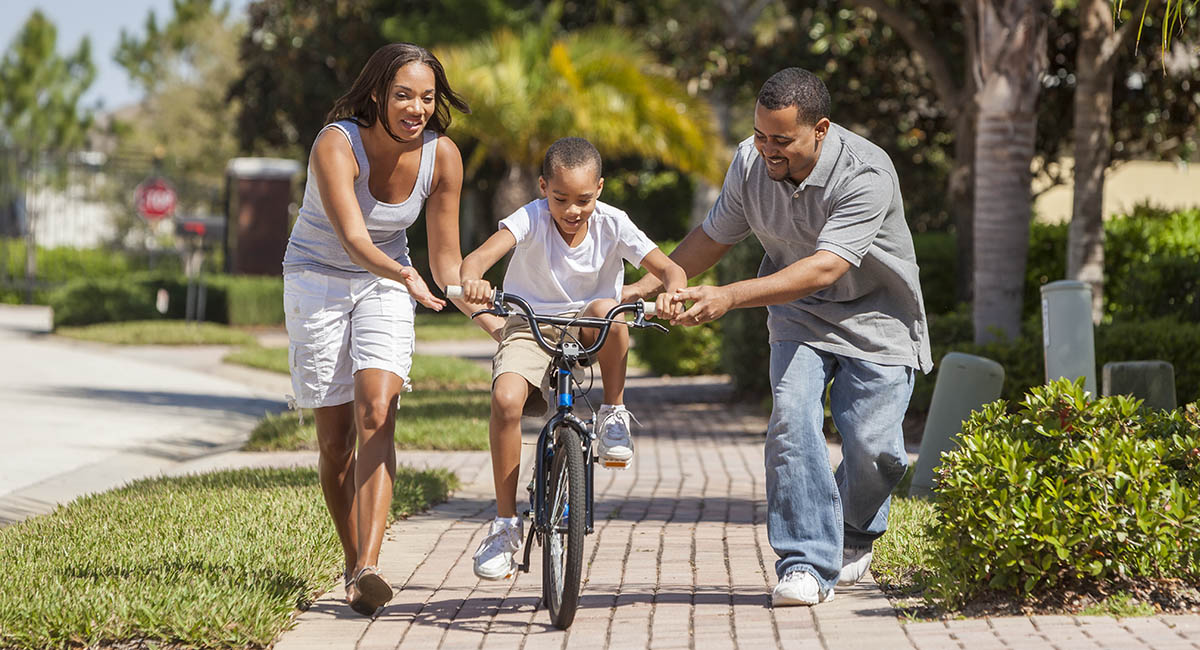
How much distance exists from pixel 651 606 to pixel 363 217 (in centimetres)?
165

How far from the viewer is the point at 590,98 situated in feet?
74.2

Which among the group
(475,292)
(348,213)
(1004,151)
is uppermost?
(1004,151)

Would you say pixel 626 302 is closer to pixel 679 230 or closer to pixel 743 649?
pixel 743 649

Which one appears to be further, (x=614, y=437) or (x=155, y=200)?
(x=155, y=200)

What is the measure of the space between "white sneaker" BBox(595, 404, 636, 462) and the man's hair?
1.12 meters

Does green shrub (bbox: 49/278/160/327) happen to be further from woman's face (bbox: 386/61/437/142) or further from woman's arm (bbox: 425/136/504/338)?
woman's face (bbox: 386/61/437/142)

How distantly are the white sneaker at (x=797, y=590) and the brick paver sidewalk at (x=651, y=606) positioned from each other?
4 cm

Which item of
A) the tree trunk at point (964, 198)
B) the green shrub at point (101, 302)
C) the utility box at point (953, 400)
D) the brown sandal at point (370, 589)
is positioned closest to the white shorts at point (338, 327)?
the brown sandal at point (370, 589)

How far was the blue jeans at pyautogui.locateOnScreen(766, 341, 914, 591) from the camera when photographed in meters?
4.91

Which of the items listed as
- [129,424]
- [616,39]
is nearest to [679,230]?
[616,39]

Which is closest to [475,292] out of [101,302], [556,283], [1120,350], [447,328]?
[556,283]

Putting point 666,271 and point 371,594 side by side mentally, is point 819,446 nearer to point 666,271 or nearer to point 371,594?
point 666,271

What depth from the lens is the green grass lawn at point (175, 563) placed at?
4418 mm

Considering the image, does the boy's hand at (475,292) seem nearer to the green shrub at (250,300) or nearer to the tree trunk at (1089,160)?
the tree trunk at (1089,160)
